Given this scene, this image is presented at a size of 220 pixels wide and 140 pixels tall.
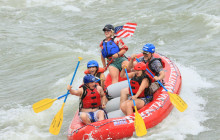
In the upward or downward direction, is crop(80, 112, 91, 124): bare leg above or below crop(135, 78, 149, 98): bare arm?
below

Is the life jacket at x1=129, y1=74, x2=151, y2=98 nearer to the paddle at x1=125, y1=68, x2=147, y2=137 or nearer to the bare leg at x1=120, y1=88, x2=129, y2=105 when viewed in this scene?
the bare leg at x1=120, y1=88, x2=129, y2=105

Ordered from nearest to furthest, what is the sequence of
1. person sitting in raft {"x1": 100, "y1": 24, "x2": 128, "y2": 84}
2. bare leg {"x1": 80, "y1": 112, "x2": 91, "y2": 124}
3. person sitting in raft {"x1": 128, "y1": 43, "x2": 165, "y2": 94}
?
bare leg {"x1": 80, "y1": 112, "x2": 91, "y2": 124}
person sitting in raft {"x1": 128, "y1": 43, "x2": 165, "y2": 94}
person sitting in raft {"x1": 100, "y1": 24, "x2": 128, "y2": 84}

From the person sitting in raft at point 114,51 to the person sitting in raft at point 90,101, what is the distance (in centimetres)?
141

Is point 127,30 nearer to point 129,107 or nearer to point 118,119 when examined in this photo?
point 129,107

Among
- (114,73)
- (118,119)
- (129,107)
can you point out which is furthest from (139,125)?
(114,73)

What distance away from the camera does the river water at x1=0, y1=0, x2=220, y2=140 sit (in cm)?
A: 618

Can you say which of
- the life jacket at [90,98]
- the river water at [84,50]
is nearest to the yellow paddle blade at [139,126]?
the river water at [84,50]

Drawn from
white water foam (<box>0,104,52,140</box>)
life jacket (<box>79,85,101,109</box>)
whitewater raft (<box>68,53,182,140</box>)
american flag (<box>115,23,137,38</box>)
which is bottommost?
white water foam (<box>0,104,52,140</box>)

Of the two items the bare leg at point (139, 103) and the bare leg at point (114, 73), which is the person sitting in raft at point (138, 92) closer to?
the bare leg at point (139, 103)

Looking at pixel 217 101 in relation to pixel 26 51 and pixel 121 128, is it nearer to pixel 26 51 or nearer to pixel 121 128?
pixel 121 128

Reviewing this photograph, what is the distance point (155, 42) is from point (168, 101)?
18.2 ft

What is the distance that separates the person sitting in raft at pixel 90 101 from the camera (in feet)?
17.3

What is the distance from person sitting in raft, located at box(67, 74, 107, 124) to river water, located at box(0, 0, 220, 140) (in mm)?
818

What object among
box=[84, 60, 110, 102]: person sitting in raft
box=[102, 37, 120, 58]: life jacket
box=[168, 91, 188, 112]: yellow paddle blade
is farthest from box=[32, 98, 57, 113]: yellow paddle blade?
box=[168, 91, 188, 112]: yellow paddle blade
